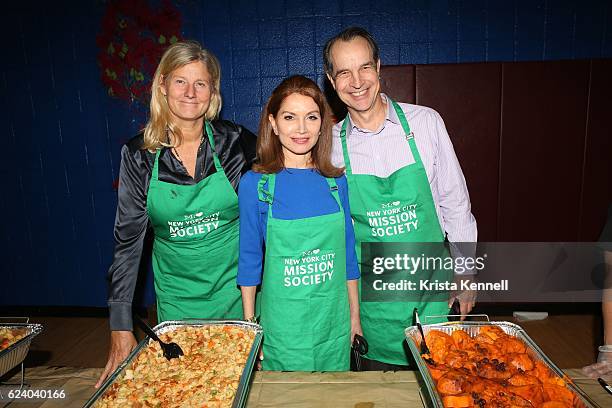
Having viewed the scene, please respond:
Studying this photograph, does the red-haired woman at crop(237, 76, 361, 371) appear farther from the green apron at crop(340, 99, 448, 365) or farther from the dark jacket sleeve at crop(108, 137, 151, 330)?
the dark jacket sleeve at crop(108, 137, 151, 330)

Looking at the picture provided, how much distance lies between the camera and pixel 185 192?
6.26 feet

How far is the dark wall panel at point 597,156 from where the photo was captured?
3680mm

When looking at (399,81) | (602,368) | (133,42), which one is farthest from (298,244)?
(133,42)

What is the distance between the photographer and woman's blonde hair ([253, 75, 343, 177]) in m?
1.80

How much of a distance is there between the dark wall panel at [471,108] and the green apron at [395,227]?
1953mm

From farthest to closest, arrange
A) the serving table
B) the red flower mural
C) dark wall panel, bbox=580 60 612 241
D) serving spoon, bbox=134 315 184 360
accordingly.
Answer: the red flower mural
dark wall panel, bbox=580 60 612 241
serving spoon, bbox=134 315 184 360
the serving table

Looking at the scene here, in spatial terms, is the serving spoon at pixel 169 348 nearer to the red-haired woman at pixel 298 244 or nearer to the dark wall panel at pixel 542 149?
the red-haired woman at pixel 298 244

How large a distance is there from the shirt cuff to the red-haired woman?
0.45 meters

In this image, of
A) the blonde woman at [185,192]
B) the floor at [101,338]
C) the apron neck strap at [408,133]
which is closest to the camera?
the blonde woman at [185,192]

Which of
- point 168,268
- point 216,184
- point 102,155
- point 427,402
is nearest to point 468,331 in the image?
point 427,402

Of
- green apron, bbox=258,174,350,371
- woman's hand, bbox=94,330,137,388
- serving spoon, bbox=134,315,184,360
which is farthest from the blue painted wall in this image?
serving spoon, bbox=134,315,184,360

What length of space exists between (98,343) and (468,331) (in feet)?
11.2

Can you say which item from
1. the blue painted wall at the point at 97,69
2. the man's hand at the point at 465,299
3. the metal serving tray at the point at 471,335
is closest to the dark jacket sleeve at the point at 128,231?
the metal serving tray at the point at 471,335

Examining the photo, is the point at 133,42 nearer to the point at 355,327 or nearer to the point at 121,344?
the point at 121,344
